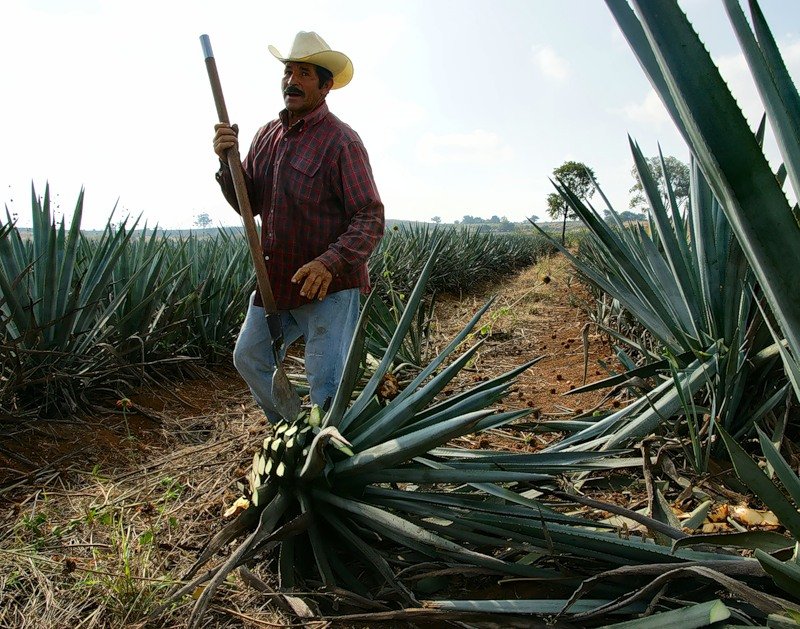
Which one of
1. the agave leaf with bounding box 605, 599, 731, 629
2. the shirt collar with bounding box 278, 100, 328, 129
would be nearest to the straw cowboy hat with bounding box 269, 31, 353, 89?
the shirt collar with bounding box 278, 100, 328, 129

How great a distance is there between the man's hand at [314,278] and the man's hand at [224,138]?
1.86 feet

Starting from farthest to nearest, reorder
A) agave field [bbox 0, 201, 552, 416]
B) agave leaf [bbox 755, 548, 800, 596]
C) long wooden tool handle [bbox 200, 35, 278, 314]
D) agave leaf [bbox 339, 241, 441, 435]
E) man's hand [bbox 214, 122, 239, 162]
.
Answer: agave field [bbox 0, 201, 552, 416], man's hand [bbox 214, 122, 239, 162], long wooden tool handle [bbox 200, 35, 278, 314], agave leaf [bbox 339, 241, 441, 435], agave leaf [bbox 755, 548, 800, 596]

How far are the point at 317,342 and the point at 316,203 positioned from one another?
58cm

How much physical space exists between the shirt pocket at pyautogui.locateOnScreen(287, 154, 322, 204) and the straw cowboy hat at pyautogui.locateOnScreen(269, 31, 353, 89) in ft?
1.36

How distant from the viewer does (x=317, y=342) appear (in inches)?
100

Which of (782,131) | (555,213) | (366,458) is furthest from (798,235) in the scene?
(555,213)

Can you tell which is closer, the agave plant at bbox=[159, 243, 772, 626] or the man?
the agave plant at bbox=[159, 243, 772, 626]

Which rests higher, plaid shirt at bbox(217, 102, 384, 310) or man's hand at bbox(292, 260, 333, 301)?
plaid shirt at bbox(217, 102, 384, 310)

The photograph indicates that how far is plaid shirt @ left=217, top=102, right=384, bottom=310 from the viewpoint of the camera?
8.20 feet

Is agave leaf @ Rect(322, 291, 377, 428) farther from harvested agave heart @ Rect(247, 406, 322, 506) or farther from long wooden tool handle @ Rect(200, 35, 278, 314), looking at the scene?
long wooden tool handle @ Rect(200, 35, 278, 314)

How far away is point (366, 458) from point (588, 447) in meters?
0.95

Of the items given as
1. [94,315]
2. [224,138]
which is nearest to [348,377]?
[224,138]

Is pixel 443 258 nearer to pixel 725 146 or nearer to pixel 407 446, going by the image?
pixel 407 446

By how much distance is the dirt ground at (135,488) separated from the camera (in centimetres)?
156
